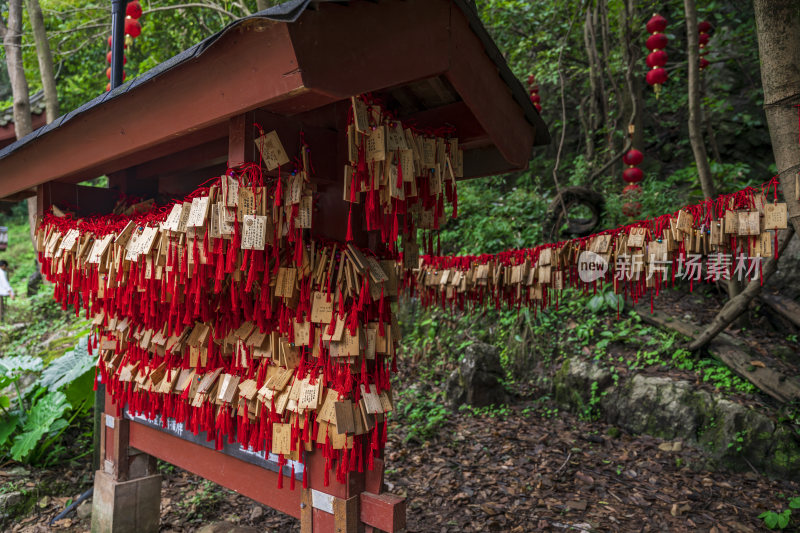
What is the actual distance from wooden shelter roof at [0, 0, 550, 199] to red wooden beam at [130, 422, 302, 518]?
1.64 meters

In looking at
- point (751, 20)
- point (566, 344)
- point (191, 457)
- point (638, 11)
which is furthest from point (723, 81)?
point (191, 457)

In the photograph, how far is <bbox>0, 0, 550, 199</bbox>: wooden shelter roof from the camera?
56.2 inches

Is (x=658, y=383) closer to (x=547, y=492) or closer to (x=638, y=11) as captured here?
(x=547, y=492)

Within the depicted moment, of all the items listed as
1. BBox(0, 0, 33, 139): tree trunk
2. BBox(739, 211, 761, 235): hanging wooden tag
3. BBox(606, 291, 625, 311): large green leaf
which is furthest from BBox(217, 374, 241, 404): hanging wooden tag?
BBox(0, 0, 33, 139): tree trunk

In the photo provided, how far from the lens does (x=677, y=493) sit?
159 inches

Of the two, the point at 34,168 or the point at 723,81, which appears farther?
the point at 723,81

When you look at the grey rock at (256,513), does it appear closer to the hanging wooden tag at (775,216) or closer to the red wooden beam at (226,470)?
the red wooden beam at (226,470)

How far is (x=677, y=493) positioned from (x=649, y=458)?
1.65 feet

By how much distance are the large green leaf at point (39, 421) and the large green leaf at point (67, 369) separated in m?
0.15

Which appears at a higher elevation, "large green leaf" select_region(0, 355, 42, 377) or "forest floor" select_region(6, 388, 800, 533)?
"large green leaf" select_region(0, 355, 42, 377)

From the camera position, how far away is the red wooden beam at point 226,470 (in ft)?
7.58

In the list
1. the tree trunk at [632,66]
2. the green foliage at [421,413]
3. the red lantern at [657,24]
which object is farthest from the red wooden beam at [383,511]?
the tree trunk at [632,66]

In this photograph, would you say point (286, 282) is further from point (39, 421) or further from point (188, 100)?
point (39, 421)

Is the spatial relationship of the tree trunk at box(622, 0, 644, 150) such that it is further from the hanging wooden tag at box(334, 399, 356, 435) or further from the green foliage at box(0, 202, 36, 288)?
the green foliage at box(0, 202, 36, 288)
